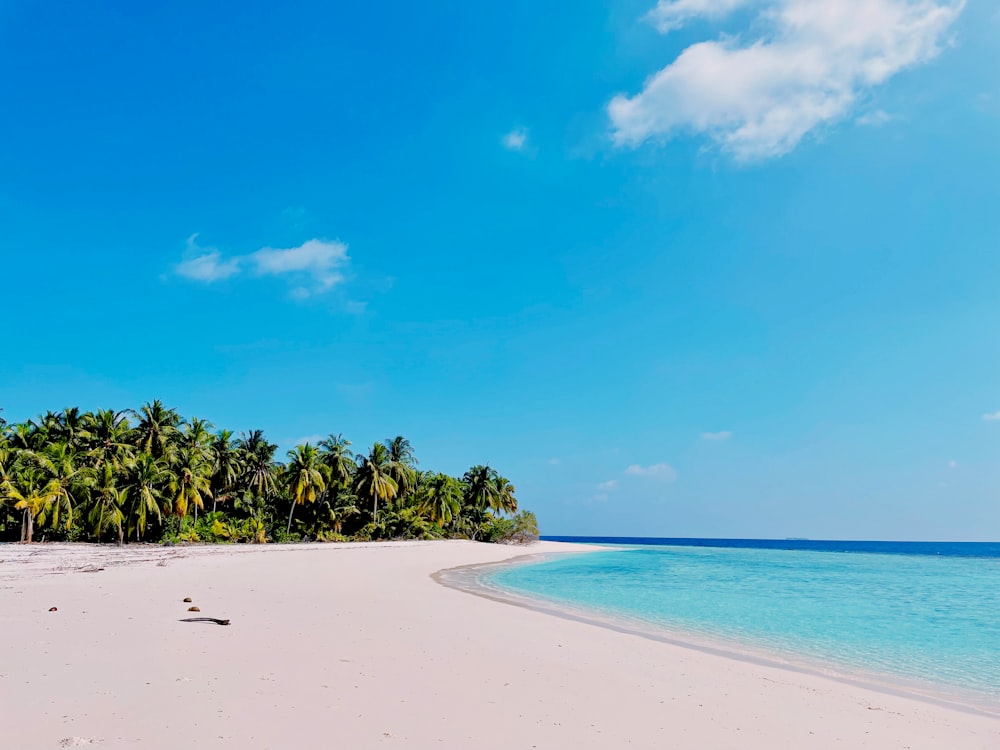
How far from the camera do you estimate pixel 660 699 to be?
7855 millimetres

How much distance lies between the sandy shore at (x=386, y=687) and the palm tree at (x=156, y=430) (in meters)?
31.3

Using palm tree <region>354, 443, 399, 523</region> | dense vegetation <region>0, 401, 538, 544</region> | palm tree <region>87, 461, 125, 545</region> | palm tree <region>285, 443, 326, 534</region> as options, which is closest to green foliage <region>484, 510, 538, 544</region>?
dense vegetation <region>0, 401, 538, 544</region>

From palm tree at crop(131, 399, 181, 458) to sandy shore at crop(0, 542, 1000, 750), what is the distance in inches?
1232

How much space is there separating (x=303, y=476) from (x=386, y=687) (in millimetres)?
43979

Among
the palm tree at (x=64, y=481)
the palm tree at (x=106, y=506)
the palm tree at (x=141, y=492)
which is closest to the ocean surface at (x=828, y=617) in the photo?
the palm tree at (x=141, y=492)

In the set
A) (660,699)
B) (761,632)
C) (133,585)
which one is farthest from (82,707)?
(761,632)

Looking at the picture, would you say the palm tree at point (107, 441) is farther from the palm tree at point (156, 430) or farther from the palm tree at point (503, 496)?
the palm tree at point (503, 496)

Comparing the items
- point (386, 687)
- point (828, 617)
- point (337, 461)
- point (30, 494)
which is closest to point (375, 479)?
point (337, 461)

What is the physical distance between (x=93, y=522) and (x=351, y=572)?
19149mm

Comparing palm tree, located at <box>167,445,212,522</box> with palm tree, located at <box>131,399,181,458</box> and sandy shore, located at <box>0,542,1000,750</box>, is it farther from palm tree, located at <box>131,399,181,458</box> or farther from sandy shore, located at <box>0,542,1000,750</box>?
sandy shore, located at <box>0,542,1000,750</box>

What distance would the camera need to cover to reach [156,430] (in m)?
43.2

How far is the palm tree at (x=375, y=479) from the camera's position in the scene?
5488 cm

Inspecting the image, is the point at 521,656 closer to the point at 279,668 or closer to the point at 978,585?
the point at 279,668

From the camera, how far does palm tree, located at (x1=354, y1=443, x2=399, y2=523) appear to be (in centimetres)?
5488
